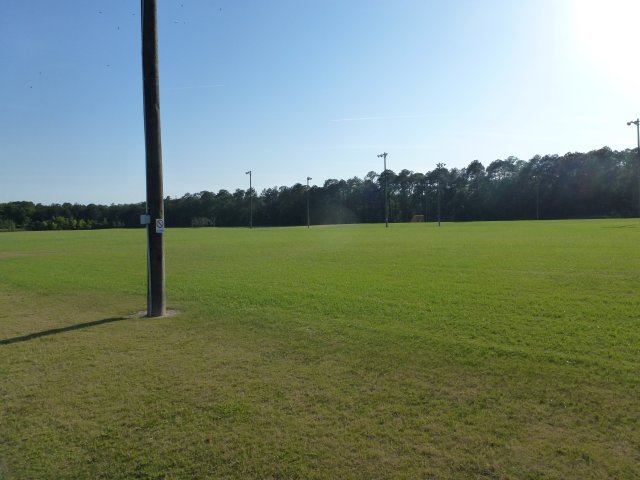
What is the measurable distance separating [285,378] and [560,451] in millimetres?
2885

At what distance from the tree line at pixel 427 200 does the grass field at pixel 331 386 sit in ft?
344

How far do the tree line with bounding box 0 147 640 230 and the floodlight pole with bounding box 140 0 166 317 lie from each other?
106256 millimetres

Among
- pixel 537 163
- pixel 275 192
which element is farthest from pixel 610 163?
pixel 275 192

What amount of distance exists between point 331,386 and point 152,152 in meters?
6.42

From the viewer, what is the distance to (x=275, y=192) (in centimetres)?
14038

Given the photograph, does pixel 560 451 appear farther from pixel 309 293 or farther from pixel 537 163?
pixel 537 163

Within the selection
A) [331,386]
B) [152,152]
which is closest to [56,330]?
[152,152]

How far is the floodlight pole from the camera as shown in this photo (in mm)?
9594

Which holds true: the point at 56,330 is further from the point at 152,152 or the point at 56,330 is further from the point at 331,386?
the point at 331,386

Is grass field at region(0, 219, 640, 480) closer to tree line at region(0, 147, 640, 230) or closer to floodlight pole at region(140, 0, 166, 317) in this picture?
floodlight pole at region(140, 0, 166, 317)

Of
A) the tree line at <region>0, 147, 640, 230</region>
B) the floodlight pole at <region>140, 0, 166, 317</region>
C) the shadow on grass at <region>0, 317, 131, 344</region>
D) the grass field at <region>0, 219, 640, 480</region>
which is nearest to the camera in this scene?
the grass field at <region>0, 219, 640, 480</region>

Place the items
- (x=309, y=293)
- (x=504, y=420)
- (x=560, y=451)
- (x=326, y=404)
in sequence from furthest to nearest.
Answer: (x=309, y=293) < (x=326, y=404) < (x=504, y=420) < (x=560, y=451)

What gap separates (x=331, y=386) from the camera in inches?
210

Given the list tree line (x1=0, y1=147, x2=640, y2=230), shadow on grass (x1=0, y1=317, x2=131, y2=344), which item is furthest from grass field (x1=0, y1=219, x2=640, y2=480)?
tree line (x1=0, y1=147, x2=640, y2=230)
